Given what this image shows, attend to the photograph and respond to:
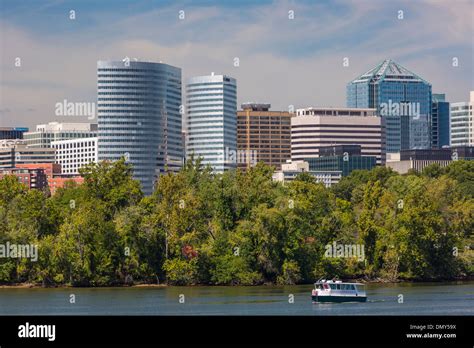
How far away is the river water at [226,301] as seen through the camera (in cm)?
6769

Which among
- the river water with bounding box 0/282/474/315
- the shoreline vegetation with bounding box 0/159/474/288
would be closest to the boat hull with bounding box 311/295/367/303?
the river water with bounding box 0/282/474/315

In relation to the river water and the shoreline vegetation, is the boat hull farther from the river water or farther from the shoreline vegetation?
the shoreline vegetation

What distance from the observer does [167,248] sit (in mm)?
99188

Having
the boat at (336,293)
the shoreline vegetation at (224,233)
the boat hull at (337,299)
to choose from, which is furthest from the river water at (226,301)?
the shoreline vegetation at (224,233)

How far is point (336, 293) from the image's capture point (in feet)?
259

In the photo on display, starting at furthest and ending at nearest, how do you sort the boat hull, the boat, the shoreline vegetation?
1. the shoreline vegetation
2. the boat
3. the boat hull

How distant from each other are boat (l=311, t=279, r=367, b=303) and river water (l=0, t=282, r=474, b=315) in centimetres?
72

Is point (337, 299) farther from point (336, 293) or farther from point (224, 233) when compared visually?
point (224, 233)

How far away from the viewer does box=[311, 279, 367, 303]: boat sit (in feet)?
253

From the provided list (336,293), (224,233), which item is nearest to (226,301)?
(336,293)

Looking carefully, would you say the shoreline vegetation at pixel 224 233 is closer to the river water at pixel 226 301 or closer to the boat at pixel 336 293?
the river water at pixel 226 301
